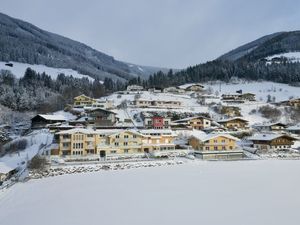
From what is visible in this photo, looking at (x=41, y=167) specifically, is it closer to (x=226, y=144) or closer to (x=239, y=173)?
(x=239, y=173)

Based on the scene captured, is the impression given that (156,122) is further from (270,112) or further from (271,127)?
(270,112)

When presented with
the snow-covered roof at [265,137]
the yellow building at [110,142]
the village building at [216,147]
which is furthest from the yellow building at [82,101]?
the snow-covered roof at [265,137]

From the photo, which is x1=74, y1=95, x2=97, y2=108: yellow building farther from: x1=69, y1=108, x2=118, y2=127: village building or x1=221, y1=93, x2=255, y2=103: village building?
x1=221, y1=93, x2=255, y2=103: village building

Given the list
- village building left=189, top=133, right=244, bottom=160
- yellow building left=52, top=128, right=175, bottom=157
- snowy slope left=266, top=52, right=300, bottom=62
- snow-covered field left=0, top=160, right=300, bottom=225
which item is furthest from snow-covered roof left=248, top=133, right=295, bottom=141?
snowy slope left=266, top=52, right=300, bottom=62

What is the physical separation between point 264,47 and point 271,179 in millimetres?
131115

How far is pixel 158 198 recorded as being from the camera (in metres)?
18.0

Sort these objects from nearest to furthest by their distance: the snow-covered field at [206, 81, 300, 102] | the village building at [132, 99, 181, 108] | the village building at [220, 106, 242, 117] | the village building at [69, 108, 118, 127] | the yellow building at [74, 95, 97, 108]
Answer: the village building at [69, 108, 118, 127], the village building at [220, 106, 242, 117], the yellow building at [74, 95, 97, 108], the village building at [132, 99, 181, 108], the snow-covered field at [206, 81, 300, 102]

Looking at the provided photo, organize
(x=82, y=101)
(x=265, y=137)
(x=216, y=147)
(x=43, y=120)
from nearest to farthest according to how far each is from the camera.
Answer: (x=216, y=147)
(x=265, y=137)
(x=43, y=120)
(x=82, y=101)

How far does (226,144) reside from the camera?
36.6 m

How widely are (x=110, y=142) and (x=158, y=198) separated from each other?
52.2ft

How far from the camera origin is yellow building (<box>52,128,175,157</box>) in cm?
3164

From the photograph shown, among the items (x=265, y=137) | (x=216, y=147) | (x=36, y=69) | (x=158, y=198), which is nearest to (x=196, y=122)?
(x=265, y=137)

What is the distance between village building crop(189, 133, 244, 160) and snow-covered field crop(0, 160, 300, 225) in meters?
8.13

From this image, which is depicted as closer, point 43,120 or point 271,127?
point 43,120
